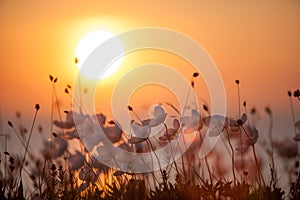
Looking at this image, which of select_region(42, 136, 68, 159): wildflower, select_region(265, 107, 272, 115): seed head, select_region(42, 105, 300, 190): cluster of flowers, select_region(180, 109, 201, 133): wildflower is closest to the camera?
select_region(42, 105, 300, 190): cluster of flowers

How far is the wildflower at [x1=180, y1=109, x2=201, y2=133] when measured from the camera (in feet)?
16.8

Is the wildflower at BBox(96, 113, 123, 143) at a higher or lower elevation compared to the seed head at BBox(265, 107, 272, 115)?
lower

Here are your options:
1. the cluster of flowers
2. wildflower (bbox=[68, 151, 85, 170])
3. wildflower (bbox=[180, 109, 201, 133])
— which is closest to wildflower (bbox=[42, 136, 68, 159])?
the cluster of flowers

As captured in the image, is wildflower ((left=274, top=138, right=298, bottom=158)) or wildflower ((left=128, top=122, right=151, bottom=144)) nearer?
wildflower ((left=128, top=122, right=151, bottom=144))

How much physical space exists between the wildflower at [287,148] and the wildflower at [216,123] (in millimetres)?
556

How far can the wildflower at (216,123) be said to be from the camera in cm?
503

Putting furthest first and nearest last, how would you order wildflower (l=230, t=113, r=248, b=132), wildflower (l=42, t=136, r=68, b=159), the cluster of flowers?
wildflower (l=42, t=136, r=68, b=159) < the cluster of flowers < wildflower (l=230, t=113, r=248, b=132)

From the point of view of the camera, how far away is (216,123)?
504cm

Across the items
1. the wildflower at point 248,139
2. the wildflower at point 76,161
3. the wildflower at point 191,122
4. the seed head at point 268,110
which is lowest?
the wildflower at point 76,161

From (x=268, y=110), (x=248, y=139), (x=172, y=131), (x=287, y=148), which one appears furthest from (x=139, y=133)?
(x=268, y=110)

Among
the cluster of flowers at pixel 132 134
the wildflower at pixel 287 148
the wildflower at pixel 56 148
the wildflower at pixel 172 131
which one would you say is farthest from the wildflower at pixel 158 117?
the wildflower at pixel 287 148

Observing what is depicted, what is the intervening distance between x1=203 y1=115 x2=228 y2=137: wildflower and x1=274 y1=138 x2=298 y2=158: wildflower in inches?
21.9

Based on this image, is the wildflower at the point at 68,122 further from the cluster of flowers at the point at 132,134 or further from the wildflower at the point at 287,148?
the wildflower at the point at 287,148

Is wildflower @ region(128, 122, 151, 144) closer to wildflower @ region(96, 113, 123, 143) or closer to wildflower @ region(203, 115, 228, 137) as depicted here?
wildflower @ region(96, 113, 123, 143)
